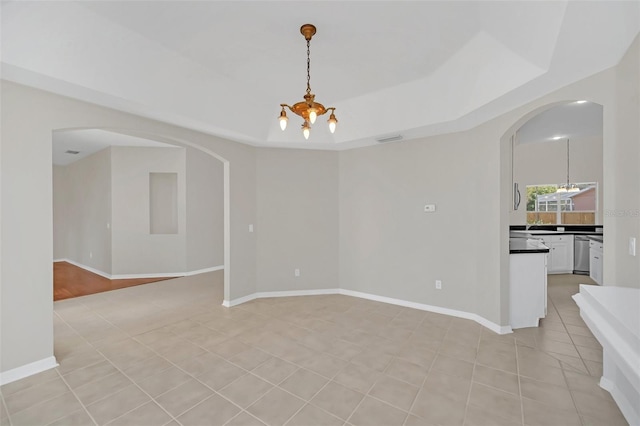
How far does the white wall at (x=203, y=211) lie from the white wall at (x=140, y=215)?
5.8 inches

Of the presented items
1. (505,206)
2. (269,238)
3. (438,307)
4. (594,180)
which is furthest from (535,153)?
(269,238)

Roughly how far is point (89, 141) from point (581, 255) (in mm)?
10754

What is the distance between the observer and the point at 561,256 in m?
6.43

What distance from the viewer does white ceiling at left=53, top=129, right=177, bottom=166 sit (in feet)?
18.3

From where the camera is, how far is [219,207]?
7508 millimetres

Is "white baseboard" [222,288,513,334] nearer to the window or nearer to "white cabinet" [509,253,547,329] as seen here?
"white cabinet" [509,253,547,329]

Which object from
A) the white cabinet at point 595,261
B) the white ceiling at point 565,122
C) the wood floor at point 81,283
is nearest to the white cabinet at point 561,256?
the white cabinet at point 595,261

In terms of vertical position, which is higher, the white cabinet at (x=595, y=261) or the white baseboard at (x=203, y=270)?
the white cabinet at (x=595, y=261)

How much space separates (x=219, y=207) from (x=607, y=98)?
7.15 meters

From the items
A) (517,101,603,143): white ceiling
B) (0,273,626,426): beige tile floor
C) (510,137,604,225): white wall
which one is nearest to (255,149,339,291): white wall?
(0,273,626,426): beige tile floor

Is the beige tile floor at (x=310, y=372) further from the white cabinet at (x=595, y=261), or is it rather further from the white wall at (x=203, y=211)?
the white wall at (x=203, y=211)

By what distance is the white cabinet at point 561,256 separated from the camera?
6.41 meters

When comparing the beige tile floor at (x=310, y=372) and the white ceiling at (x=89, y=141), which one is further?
the white ceiling at (x=89, y=141)

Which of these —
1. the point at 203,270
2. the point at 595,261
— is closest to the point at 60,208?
the point at 203,270
